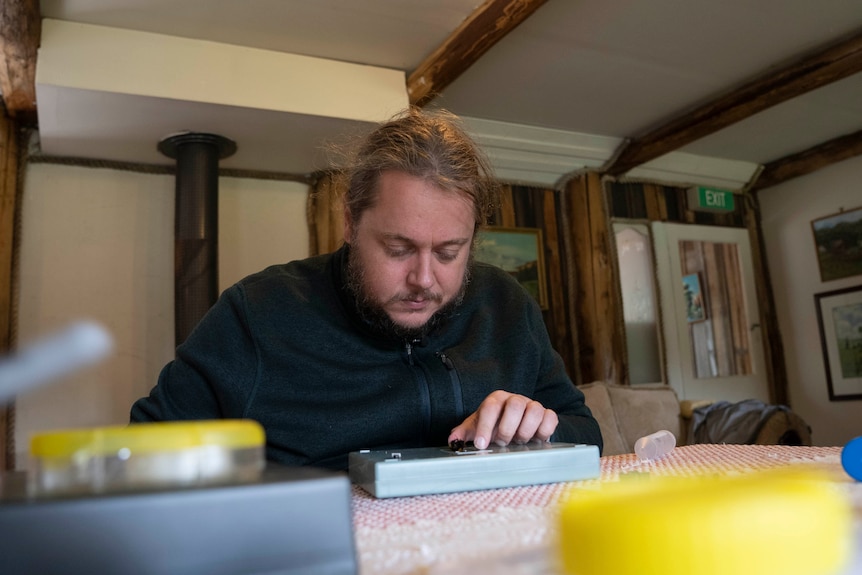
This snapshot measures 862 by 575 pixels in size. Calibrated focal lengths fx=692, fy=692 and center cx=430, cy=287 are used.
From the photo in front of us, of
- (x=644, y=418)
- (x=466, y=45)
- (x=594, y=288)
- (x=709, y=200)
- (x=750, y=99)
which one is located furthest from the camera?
(x=709, y=200)

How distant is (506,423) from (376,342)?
0.45 meters

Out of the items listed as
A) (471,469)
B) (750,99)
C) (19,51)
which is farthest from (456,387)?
(750,99)

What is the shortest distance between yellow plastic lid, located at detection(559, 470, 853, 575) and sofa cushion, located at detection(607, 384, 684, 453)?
11.0ft

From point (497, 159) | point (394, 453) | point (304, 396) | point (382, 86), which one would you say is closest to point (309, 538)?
point (394, 453)

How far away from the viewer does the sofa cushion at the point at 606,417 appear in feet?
11.2

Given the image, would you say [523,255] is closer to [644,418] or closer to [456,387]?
[644,418]

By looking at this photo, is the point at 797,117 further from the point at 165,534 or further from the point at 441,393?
the point at 165,534

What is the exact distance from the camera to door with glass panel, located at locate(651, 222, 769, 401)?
4.38m

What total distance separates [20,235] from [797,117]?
157 inches

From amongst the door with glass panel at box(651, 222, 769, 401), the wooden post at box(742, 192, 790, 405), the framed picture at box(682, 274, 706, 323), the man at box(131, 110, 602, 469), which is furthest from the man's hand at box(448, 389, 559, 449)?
the wooden post at box(742, 192, 790, 405)

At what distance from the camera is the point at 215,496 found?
32cm

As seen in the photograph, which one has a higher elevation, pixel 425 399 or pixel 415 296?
pixel 415 296

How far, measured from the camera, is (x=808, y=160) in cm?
437

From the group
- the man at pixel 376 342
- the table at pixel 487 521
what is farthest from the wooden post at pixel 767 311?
the table at pixel 487 521
